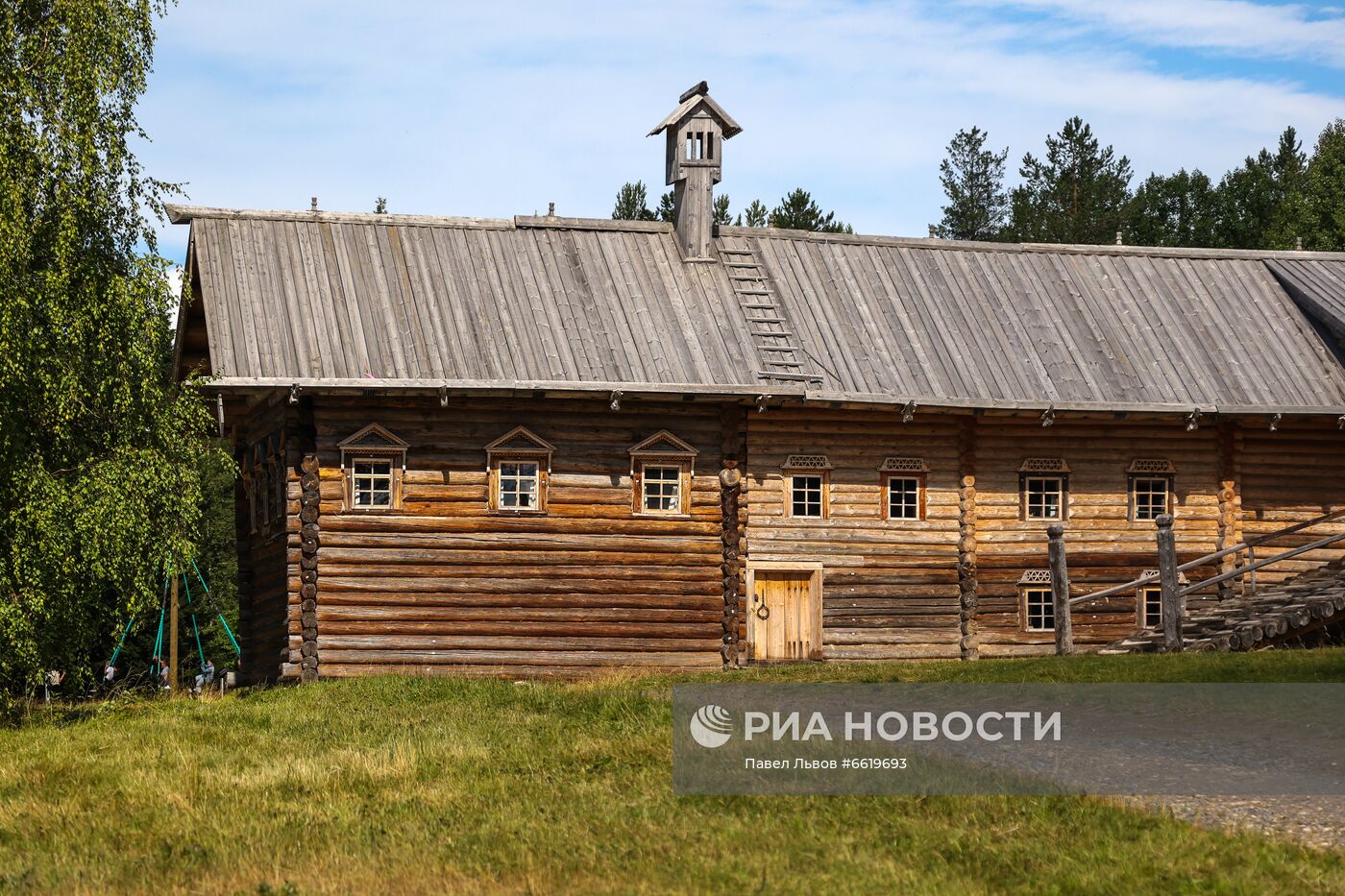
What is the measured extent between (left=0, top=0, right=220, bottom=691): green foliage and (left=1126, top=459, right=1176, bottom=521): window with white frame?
48.5 feet

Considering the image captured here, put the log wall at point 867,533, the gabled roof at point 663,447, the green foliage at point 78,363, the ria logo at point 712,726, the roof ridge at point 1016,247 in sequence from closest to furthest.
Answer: the ria logo at point 712,726
the green foliage at point 78,363
the gabled roof at point 663,447
the log wall at point 867,533
the roof ridge at point 1016,247

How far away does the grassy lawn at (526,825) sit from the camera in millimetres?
10688

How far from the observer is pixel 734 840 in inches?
460

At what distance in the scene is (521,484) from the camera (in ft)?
84.5

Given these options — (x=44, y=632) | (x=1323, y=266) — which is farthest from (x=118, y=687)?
(x=1323, y=266)

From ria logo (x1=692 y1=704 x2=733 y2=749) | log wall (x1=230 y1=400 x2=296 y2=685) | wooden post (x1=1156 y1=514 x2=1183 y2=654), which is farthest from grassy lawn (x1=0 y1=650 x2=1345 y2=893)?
log wall (x1=230 y1=400 x2=296 y2=685)

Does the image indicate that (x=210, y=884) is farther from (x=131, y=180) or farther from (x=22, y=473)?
(x=131, y=180)

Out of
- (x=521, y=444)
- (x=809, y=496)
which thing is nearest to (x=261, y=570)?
(x=521, y=444)

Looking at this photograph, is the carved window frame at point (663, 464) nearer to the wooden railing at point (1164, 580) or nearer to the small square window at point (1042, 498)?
the small square window at point (1042, 498)

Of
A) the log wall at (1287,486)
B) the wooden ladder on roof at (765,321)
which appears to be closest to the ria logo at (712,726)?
the wooden ladder on roof at (765,321)

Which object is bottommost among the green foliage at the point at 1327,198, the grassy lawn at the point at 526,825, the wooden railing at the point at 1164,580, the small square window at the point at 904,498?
the grassy lawn at the point at 526,825

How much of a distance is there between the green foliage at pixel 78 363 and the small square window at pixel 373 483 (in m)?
3.19

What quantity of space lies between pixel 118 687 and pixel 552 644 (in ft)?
20.7

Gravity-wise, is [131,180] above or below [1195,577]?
above
